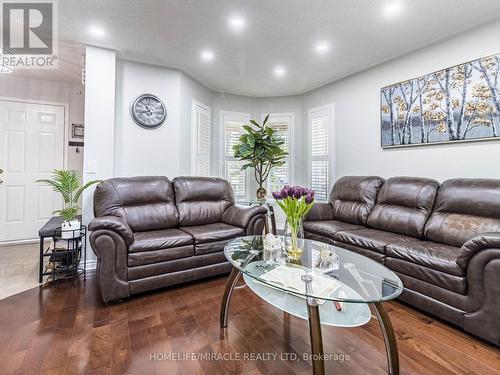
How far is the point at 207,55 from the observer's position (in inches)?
135

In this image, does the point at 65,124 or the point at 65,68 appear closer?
the point at 65,68

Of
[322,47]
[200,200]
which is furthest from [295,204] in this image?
[322,47]

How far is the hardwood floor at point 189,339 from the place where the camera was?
1566 millimetres

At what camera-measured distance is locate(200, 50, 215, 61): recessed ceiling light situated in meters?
3.35

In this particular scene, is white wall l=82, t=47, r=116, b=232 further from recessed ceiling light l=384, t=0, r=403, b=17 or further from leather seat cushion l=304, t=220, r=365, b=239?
recessed ceiling light l=384, t=0, r=403, b=17

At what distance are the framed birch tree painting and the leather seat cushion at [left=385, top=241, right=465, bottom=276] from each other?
1.32 meters

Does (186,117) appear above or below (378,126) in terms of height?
above

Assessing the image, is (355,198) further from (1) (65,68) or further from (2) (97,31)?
(1) (65,68)

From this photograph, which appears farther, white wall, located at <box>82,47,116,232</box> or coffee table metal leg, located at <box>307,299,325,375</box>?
white wall, located at <box>82,47,116,232</box>

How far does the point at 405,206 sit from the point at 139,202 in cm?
310

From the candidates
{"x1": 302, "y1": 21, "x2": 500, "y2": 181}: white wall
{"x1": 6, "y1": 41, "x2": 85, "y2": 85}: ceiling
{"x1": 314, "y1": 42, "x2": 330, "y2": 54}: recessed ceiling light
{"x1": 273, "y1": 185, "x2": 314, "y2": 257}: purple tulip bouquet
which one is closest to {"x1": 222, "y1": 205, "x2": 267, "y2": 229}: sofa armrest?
{"x1": 273, "y1": 185, "x2": 314, "y2": 257}: purple tulip bouquet

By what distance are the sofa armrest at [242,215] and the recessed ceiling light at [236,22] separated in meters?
2.03

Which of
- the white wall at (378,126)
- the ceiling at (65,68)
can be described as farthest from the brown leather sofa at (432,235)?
the ceiling at (65,68)

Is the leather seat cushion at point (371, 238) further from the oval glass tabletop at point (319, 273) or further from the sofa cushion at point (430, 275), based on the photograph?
the oval glass tabletop at point (319, 273)
